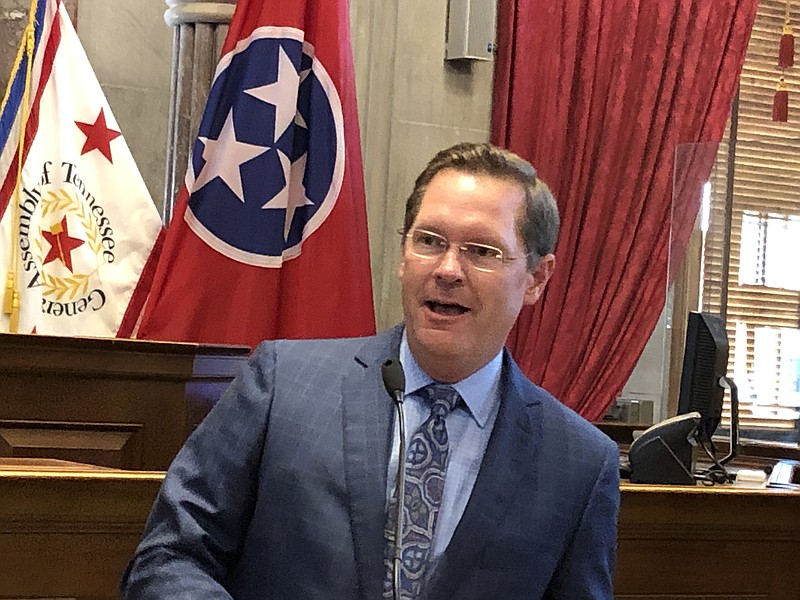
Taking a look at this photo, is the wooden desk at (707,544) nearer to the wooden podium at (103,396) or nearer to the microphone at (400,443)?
the microphone at (400,443)

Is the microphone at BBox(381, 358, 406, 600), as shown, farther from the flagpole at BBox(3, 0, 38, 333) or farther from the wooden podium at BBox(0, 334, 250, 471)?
the flagpole at BBox(3, 0, 38, 333)

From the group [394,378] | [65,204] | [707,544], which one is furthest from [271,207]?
[394,378]

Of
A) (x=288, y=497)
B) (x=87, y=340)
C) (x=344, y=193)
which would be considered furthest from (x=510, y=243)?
(x=344, y=193)

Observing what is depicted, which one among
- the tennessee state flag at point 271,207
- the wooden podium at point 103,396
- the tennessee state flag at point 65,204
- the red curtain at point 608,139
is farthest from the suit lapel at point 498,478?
the red curtain at point 608,139

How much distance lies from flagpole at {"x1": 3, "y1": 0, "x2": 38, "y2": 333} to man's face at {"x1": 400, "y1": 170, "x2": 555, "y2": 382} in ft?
8.86

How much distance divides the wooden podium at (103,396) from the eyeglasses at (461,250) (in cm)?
214

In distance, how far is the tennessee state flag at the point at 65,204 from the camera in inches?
166

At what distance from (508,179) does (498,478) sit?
0.41m

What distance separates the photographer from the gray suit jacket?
1618mm

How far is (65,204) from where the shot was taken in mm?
4340

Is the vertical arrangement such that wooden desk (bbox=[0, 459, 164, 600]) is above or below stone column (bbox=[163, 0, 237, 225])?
below

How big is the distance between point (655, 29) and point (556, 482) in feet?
12.6

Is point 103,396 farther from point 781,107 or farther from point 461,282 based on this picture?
point 781,107

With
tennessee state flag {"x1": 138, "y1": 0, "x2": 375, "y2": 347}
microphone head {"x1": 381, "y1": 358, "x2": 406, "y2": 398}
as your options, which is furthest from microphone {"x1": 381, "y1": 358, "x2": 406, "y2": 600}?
tennessee state flag {"x1": 138, "y1": 0, "x2": 375, "y2": 347}
